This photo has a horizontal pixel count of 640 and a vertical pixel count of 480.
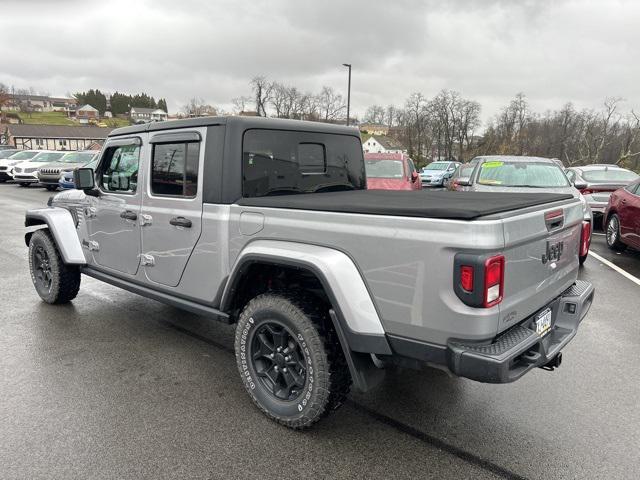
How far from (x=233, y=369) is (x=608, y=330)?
367cm

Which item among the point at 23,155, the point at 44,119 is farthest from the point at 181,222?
the point at 44,119

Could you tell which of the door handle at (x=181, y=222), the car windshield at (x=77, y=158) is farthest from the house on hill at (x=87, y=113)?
the door handle at (x=181, y=222)

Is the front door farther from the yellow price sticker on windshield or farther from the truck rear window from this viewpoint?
the yellow price sticker on windshield

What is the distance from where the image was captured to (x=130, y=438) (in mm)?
2797

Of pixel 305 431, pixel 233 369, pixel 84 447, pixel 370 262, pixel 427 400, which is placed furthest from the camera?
pixel 233 369

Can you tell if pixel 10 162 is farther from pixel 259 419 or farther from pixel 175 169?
pixel 259 419

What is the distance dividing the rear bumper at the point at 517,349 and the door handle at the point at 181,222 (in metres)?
2.03

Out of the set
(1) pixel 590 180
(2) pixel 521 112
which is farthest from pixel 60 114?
(1) pixel 590 180

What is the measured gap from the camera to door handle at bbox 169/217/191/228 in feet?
11.0

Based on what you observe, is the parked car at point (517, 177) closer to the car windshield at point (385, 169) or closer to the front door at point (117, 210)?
the car windshield at point (385, 169)

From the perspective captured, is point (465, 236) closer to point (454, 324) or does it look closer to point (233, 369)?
point (454, 324)

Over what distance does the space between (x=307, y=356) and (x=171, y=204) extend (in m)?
1.62

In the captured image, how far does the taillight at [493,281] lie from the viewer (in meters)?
2.12

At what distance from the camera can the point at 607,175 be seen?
11.1 meters
